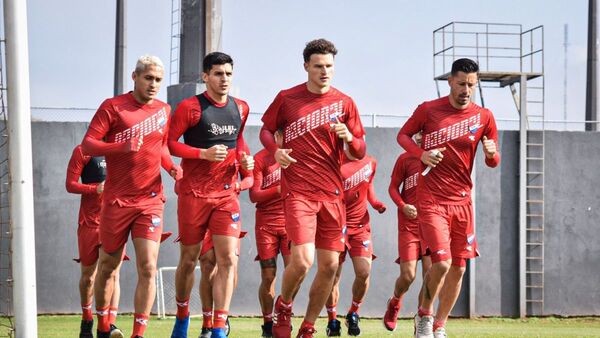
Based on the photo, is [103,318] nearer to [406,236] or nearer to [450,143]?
[450,143]

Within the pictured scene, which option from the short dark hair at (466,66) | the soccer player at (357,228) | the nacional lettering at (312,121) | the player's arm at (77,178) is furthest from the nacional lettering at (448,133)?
the player's arm at (77,178)

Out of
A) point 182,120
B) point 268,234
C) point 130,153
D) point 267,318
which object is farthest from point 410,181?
point 130,153

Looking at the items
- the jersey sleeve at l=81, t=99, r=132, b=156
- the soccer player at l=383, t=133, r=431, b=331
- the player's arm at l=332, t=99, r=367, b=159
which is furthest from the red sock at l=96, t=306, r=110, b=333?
the soccer player at l=383, t=133, r=431, b=331

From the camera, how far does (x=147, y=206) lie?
10.2 m

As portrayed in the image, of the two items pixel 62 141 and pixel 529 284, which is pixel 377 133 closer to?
pixel 529 284

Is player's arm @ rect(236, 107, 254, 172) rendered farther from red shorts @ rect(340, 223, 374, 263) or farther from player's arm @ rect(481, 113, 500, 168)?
red shorts @ rect(340, 223, 374, 263)

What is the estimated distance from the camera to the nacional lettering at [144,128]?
10.3 meters

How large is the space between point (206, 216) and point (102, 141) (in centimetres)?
122

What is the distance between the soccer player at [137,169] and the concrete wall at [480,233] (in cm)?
826

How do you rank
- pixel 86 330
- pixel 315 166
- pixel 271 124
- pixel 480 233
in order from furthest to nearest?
pixel 480 233 < pixel 86 330 < pixel 271 124 < pixel 315 166

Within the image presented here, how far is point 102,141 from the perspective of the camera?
33.7ft

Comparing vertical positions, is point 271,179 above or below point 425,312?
above

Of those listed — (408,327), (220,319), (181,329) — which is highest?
(220,319)

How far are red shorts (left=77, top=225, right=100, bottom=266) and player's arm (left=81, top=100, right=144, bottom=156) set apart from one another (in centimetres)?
268
